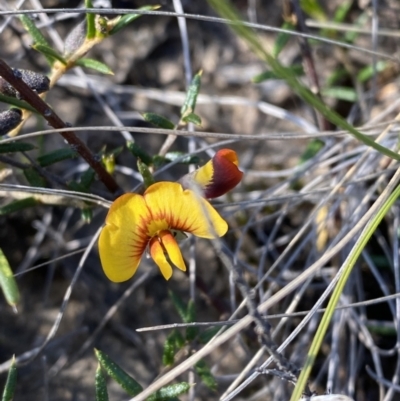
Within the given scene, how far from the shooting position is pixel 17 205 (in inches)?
73.7

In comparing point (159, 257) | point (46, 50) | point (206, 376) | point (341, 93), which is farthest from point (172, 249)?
point (341, 93)

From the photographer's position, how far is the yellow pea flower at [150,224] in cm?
150

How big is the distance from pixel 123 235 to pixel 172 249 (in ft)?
0.45

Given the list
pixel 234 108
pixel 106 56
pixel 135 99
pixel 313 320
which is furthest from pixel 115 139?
pixel 313 320

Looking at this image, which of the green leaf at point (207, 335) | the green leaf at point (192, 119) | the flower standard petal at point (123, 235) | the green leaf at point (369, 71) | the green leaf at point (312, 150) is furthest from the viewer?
the green leaf at point (369, 71)

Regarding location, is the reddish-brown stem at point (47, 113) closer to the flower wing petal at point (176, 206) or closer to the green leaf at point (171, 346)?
the flower wing petal at point (176, 206)

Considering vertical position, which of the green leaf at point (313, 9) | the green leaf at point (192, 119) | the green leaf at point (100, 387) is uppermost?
the green leaf at point (313, 9)

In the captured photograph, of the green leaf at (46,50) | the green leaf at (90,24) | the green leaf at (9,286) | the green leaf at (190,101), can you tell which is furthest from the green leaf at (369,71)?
the green leaf at (9,286)

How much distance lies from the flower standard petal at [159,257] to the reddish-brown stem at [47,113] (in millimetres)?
311

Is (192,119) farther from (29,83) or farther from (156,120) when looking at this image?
(29,83)

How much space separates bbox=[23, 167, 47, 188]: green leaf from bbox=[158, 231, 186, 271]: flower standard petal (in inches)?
19.4

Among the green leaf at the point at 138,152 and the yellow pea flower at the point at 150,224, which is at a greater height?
the green leaf at the point at 138,152

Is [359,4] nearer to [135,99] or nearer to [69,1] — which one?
[135,99]

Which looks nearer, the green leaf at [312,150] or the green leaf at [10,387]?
the green leaf at [10,387]
